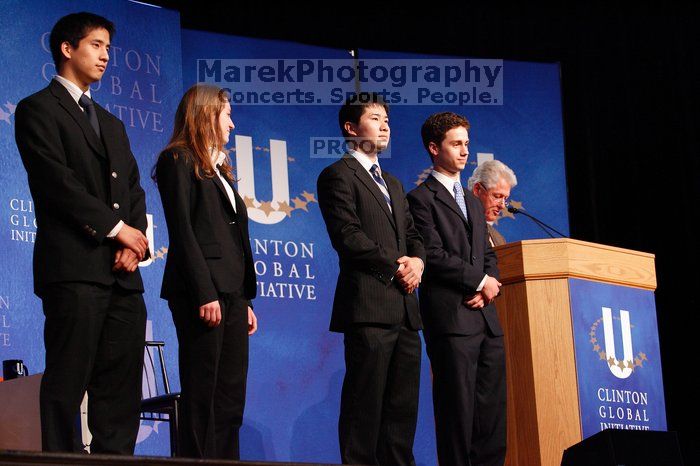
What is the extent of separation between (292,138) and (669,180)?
2460 millimetres

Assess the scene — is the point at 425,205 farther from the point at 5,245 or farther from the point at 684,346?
the point at 684,346

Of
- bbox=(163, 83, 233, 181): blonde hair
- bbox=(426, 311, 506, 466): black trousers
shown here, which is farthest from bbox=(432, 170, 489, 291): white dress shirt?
bbox=(163, 83, 233, 181): blonde hair

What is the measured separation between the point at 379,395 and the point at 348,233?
57 cm

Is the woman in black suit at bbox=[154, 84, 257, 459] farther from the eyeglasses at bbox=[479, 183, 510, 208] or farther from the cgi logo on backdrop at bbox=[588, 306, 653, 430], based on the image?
the eyeglasses at bbox=[479, 183, 510, 208]

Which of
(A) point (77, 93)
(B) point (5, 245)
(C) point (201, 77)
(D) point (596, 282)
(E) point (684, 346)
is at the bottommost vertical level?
(E) point (684, 346)

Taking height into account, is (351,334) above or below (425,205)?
below

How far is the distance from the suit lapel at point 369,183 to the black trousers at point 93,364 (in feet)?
3.50

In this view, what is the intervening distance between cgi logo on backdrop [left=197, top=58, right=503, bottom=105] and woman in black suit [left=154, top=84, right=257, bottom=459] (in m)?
2.32

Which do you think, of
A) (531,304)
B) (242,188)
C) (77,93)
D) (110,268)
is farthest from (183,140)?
(242,188)

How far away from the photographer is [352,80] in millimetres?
6277

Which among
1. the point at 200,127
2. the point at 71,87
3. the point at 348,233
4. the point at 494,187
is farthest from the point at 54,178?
the point at 494,187

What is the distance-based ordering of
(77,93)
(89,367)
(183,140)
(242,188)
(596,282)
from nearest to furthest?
(89,367), (77,93), (183,140), (596,282), (242,188)

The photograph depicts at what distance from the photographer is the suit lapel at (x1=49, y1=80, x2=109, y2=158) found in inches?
120

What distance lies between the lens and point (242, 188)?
5.78 meters
